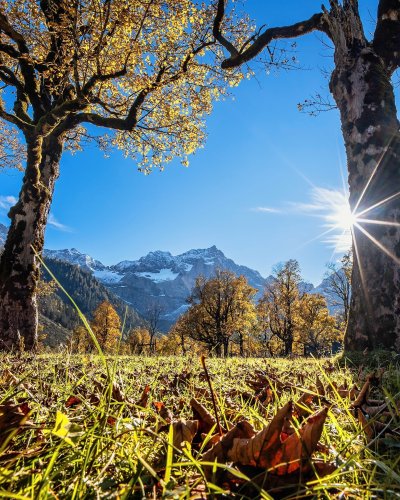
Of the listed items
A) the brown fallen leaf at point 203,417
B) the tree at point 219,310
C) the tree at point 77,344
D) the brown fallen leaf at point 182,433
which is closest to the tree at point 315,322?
the tree at point 219,310

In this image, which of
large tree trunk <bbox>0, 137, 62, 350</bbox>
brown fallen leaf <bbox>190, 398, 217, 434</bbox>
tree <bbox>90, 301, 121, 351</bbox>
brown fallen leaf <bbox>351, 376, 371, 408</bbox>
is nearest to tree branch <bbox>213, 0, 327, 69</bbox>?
large tree trunk <bbox>0, 137, 62, 350</bbox>

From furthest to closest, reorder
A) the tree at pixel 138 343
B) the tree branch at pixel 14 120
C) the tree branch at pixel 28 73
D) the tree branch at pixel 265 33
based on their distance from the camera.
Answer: the tree branch at pixel 14 120 < the tree branch at pixel 28 73 < the tree branch at pixel 265 33 < the tree at pixel 138 343

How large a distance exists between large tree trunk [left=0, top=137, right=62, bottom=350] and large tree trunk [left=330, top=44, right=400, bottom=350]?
7360 millimetres

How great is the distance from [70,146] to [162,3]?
287 inches

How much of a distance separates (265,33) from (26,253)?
337 inches

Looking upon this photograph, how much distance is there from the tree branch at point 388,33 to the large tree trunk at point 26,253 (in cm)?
879

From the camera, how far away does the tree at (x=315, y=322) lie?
140ft

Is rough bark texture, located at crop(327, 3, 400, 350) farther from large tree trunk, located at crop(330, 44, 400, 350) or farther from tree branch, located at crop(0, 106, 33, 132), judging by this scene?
tree branch, located at crop(0, 106, 33, 132)

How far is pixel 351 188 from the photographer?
20.0 feet

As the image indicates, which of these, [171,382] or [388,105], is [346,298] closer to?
[388,105]

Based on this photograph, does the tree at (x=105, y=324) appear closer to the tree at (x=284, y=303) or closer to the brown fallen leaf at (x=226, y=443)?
the tree at (x=284, y=303)

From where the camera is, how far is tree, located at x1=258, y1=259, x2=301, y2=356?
42.5 meters

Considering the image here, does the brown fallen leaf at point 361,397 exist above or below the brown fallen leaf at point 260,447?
above

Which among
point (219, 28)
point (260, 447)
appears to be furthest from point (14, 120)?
point (260, 447)
